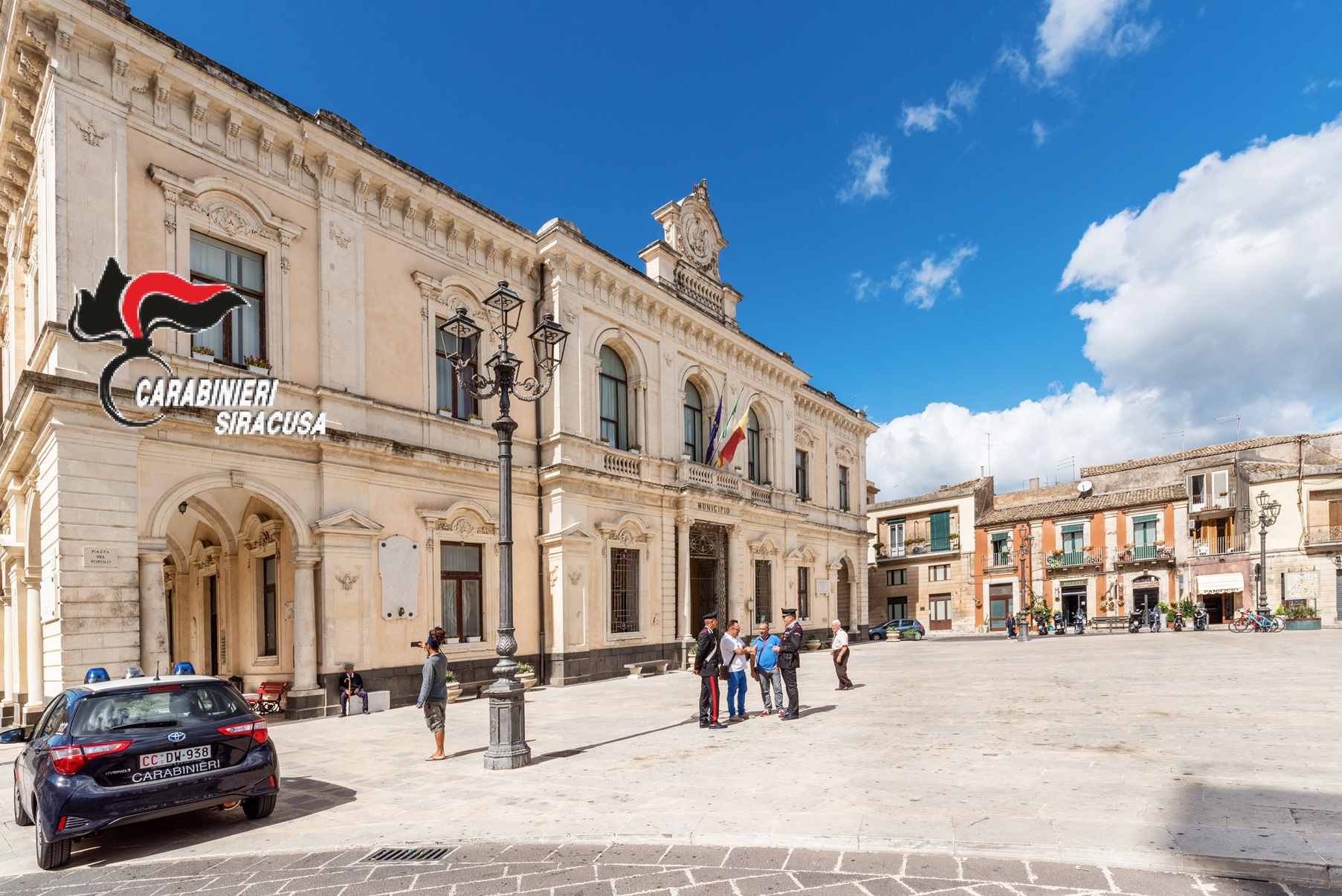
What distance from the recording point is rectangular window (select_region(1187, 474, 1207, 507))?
137ft

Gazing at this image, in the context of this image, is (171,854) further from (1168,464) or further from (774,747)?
(1168,464)

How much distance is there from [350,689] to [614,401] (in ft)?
35.6

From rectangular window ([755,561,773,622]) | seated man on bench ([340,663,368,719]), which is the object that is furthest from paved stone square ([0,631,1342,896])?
rectangular window ([755,561,773,622])

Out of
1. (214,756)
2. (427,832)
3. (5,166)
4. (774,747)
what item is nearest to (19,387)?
(5,166)

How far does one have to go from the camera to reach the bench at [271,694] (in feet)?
46.6

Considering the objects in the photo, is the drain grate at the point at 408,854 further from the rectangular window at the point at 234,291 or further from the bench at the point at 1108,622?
the bench at the point at 1108,622

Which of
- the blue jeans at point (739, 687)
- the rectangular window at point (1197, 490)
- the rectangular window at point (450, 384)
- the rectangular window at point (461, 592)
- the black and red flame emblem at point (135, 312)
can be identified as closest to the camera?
the black and red flame emblem at point (135, 312)

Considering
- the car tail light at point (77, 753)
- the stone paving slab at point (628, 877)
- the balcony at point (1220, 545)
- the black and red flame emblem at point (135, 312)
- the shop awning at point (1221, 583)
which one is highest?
the black and red flame emblem at point (135, 312)

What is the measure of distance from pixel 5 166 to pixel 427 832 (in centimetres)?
1589

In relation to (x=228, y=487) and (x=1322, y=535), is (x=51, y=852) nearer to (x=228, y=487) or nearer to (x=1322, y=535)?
(x=228, y=487)

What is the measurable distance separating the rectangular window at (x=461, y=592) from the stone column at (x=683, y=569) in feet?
22.8

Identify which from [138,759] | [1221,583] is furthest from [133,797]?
[1221,583]

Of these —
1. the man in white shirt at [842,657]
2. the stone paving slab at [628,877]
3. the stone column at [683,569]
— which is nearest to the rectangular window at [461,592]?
the stone column at [683,569]

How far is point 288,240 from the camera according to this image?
600 inches
